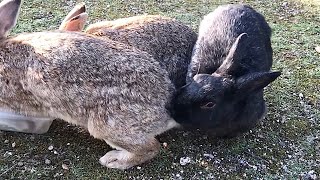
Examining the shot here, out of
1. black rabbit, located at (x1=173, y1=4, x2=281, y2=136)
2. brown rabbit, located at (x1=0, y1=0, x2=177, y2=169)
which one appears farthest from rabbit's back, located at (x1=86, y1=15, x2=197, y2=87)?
brown rabbit, located at (x1=0, y1=0, x2=177, y2=169)

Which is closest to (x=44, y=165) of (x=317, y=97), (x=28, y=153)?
(x=28, y=153)

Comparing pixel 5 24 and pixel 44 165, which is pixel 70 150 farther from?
pixel 5 24

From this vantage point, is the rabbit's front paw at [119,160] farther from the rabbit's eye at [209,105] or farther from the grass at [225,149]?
the rabbit's eye at [209,105]

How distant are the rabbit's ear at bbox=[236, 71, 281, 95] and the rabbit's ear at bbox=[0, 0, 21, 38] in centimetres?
177

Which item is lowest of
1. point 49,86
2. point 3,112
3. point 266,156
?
point 266,156

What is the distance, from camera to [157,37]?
447 centimetres

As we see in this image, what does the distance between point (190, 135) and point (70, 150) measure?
3.21 feet

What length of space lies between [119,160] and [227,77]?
1.03m

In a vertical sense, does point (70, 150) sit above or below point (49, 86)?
below

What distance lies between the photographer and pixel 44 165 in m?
4.03

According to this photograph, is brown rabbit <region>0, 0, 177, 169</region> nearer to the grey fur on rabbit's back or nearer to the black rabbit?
the black rabbit

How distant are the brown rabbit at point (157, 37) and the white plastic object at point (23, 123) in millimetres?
818

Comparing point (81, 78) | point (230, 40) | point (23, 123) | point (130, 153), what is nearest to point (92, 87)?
point (81, 78)

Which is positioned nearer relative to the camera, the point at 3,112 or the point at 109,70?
the point at 109,70
